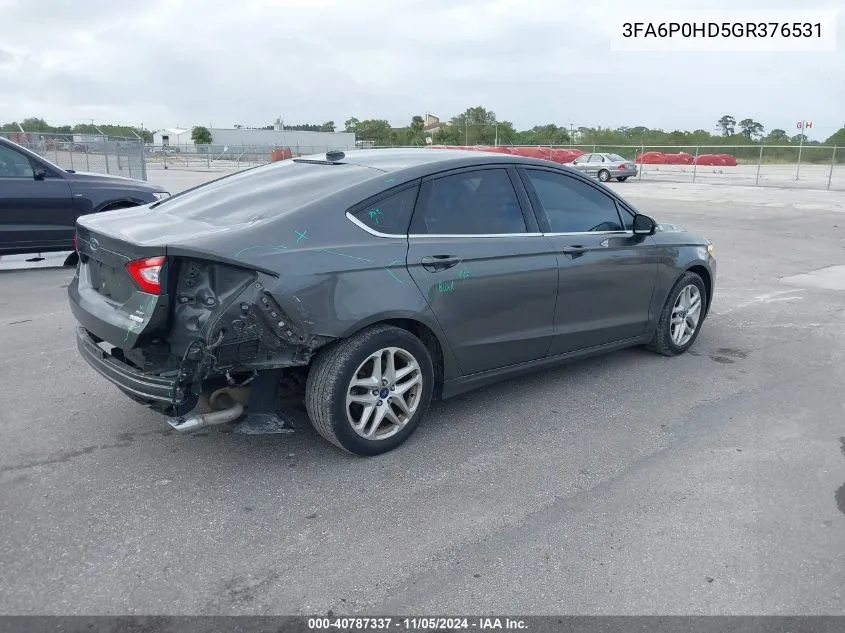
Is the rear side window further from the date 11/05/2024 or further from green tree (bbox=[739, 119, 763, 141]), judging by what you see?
green tree (bbox=[739, 119, 763, 141])

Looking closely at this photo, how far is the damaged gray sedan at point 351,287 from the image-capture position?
3.40 metres

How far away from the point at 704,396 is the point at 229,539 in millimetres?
3363

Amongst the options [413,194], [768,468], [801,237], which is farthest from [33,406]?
[801,237]

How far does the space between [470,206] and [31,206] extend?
6789 millimetres

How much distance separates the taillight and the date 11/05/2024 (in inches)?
66.7

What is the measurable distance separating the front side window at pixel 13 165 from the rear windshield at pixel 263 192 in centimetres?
536

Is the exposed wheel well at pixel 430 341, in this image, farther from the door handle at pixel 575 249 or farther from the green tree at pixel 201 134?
the green tree at pixel 201 134

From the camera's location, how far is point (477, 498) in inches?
138

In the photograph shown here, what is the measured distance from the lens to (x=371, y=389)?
3.78 meters

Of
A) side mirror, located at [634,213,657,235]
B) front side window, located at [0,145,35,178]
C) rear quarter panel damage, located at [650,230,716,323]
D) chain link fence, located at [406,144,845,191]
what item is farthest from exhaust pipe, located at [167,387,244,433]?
chain link fence, located at [406,144,845,191]

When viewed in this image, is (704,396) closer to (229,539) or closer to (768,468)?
(768,468)

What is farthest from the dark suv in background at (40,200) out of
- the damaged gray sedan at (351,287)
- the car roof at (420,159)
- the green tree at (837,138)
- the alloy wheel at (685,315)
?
the green tree at (837,138)

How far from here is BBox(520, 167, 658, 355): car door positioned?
468cm

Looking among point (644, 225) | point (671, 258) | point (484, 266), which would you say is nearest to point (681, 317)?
point (671, 258)
